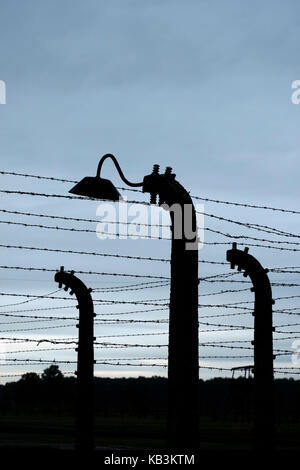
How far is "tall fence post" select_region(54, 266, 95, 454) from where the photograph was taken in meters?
21.2

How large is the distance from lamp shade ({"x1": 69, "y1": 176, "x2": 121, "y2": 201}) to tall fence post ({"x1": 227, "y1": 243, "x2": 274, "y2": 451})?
14.6ft

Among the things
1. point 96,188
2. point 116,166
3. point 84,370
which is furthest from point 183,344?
point 84,370

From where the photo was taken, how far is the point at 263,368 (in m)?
17.3

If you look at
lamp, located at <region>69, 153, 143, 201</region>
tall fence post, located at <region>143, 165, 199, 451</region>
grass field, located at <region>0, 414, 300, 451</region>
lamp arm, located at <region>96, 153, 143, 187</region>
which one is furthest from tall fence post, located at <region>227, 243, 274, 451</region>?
grass field, located at <region>0, 414, 300, 451</region>

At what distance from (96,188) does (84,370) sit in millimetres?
7334

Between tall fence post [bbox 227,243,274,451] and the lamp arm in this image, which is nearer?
the lamp arm

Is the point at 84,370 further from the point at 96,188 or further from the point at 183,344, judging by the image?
the point at 183,344

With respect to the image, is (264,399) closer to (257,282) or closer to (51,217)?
(257,282)

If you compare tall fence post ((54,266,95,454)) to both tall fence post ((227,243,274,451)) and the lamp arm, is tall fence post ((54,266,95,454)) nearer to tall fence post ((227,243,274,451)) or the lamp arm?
tall fence post ((227,243,274,451))

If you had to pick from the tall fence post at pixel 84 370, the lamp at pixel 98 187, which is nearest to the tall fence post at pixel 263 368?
the lamp at pixel 98 187

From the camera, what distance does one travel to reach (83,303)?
21.9 meters
